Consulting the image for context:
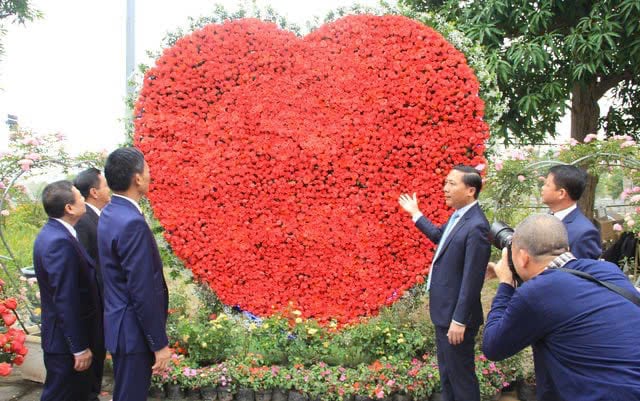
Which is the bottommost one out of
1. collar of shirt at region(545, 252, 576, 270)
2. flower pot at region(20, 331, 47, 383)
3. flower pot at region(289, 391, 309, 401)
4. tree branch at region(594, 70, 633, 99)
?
flower pot at region(20, 331, 47, 383)

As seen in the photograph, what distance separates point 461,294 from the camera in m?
3.05

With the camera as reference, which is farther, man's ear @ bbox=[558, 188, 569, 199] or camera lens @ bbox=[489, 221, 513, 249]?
man's ear @ bbox=[558, 188, 569, 199]

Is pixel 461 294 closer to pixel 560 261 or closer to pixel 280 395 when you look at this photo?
pixel 560 261

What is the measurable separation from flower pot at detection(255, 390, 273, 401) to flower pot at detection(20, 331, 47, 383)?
1802mm

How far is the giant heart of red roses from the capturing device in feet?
14.3

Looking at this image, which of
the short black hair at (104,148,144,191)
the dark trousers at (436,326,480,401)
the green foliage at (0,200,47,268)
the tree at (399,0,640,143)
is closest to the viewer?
the short black hair at (104,148,144,191)

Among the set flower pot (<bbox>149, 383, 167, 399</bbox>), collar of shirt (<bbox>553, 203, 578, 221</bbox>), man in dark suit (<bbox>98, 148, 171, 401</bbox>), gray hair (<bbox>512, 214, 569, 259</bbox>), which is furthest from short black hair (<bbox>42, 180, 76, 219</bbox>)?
collar of shirt (<bbox>553, 203, 578, 221</bbox>)

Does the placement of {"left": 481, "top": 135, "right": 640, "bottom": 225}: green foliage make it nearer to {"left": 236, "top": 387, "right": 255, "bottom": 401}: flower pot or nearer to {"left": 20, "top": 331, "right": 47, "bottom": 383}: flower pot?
{"left": 236, "top": 387, "right": 255, "bottom": 401}: flower pot

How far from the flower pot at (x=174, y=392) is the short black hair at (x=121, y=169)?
1863mm

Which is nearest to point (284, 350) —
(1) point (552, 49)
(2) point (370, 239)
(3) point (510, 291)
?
(2) point (370, 239)

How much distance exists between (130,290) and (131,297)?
6 cm

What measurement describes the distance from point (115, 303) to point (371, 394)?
1956 mm

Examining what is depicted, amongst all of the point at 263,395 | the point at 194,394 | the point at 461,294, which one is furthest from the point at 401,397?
the point at 194,394

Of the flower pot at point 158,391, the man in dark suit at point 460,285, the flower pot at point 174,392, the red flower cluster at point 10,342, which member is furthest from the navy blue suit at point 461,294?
the red flower cluster at point 10,342
